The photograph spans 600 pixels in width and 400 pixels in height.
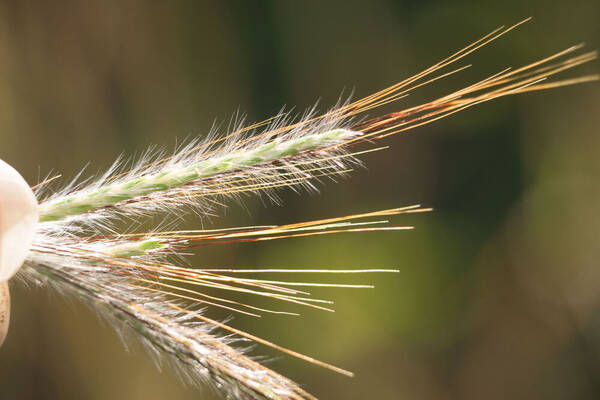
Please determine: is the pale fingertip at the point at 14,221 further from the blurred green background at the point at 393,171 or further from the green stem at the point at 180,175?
the blurred green background at the point at 393,171

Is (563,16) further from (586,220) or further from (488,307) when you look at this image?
(488,307)

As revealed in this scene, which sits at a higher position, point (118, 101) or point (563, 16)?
point (563, 16)

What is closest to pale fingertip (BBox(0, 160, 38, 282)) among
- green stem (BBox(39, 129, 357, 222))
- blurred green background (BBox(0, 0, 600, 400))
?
green stem (BBox(39, 129, 357, 222))

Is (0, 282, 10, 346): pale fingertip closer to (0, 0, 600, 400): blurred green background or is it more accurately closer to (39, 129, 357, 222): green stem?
(39, 129, 357, 222): green stem

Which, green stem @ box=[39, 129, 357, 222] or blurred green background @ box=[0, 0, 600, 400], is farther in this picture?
blurred green background @ box=[0, 0, 600, 400]

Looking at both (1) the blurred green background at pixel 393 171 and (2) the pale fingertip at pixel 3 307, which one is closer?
(2) the pale fingertip at pixel 3 307

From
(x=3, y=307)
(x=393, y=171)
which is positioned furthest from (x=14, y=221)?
(x=393, y=171)

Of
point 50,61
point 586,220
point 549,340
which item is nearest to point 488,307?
point 549,340

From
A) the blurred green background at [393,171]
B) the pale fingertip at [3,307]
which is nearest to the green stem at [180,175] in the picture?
the pale fingertip at [3,307]
